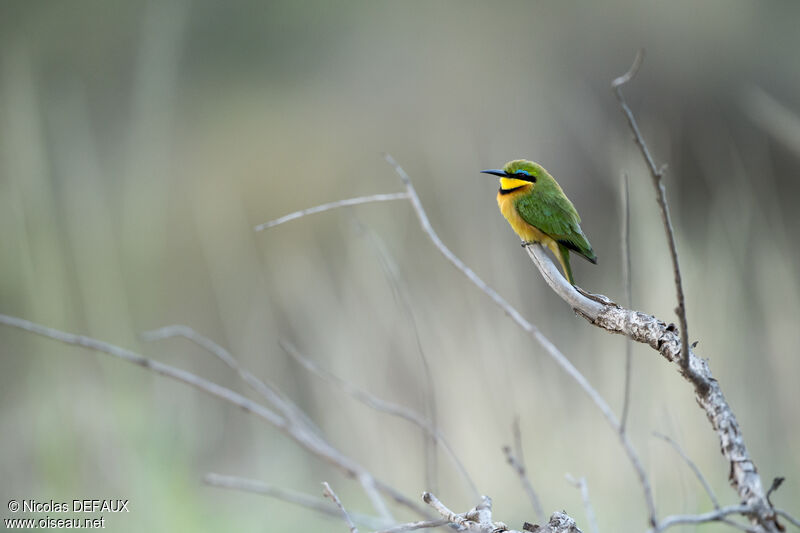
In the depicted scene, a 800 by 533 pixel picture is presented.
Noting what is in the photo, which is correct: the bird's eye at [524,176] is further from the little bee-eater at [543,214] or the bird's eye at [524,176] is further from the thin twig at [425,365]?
the thin twig at [425,365]

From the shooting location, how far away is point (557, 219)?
454mm

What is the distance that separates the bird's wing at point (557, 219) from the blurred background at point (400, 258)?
0.34 feet

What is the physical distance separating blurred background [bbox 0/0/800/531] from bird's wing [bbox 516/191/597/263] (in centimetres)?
10

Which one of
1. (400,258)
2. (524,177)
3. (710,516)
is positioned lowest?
(710,516)

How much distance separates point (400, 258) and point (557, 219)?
1.13m

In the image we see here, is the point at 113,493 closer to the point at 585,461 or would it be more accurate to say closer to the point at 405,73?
the point at 585,461

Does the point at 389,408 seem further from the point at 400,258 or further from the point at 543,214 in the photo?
the point at 400,258

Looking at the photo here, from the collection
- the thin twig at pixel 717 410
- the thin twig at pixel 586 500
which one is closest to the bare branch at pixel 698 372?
the thin twig at pixel 717 410

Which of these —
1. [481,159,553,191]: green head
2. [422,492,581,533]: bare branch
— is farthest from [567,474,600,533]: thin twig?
[481,159,553,191]: green head

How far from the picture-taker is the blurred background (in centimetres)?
131

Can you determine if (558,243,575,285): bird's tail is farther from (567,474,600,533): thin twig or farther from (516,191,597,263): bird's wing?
(567,474,600,533): thin twig

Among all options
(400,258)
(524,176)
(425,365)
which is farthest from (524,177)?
(400,258)

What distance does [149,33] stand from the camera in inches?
Result: 58.7

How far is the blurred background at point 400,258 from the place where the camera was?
1.31 meters
